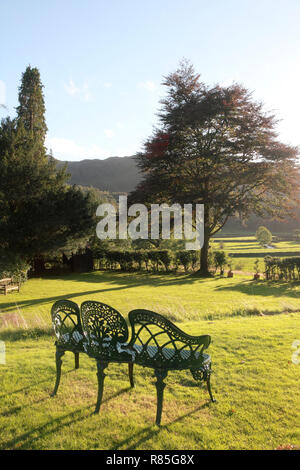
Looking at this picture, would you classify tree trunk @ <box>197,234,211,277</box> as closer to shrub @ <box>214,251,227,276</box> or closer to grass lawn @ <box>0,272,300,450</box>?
shrub @ <box>214,251,227,276</box>

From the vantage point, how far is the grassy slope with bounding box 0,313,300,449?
295cm

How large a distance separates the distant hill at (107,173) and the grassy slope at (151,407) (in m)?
120

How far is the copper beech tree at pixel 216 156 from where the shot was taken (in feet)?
61.4

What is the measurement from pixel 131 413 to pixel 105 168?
483 ft

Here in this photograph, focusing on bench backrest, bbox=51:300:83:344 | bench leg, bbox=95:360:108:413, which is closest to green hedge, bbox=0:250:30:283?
bench backrest, bbox=51:300:83:344

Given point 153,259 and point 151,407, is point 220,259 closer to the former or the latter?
point 153,259

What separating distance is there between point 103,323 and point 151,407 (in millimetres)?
1157

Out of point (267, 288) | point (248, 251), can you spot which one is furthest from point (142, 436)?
point (248, 251)

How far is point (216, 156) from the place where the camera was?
750 inches

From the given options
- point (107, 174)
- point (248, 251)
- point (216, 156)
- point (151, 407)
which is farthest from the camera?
point (107, 174)

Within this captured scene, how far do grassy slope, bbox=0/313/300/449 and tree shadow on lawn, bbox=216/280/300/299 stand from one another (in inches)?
342

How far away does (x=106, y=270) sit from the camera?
82.7 ft
